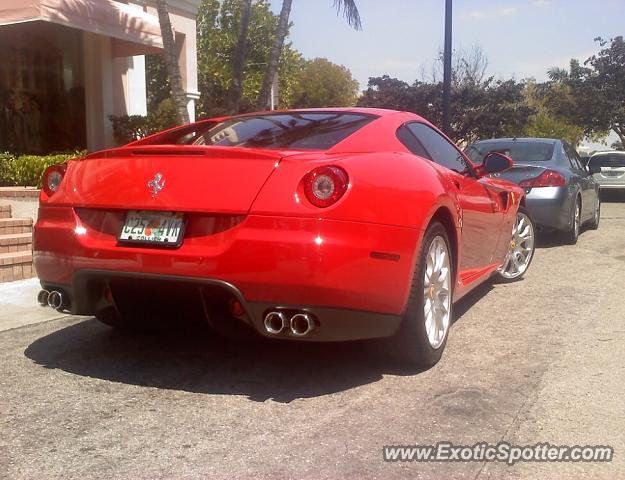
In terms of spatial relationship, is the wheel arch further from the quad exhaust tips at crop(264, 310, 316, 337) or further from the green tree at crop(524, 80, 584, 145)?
the green tree at crop(524, 80, 584, 145)

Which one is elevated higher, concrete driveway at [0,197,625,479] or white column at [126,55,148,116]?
white column at [126,55,148,116]

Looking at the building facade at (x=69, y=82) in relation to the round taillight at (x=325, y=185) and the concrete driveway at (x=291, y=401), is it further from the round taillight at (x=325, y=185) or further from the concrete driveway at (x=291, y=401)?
the round taillight at (x=325, y=185)

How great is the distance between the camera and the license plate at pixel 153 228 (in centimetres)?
343

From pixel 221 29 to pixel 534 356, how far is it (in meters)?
41.5

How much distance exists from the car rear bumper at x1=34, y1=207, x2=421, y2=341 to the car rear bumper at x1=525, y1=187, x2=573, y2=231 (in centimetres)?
546

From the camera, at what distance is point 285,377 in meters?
3.88

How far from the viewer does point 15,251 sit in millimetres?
6867

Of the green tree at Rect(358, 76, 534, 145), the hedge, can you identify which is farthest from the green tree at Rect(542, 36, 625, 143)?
the hedge

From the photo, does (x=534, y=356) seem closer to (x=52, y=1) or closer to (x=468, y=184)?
(x=468, y=184)

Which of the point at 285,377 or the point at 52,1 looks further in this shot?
the point at 52,1

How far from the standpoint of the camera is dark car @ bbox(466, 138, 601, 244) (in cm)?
868

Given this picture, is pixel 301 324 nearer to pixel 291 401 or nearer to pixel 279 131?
pixel 291 401

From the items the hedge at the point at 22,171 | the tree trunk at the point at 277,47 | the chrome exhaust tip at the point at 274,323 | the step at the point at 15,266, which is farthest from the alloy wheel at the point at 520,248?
the tree trunk at the point at 277,47

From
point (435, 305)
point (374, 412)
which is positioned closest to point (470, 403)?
point (374, 412)
